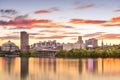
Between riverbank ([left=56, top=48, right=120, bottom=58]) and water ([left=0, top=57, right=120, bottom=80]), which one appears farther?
riverbank ([left=56, top=48, right=120, bottom=58])

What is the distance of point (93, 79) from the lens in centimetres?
2464

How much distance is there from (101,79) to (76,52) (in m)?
81.8

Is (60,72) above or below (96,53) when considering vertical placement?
above

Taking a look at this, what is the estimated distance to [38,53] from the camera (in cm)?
14512

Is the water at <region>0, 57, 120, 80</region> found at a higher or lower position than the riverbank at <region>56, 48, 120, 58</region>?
higher

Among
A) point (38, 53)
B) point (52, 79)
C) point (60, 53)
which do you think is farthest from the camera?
point (38, 53)

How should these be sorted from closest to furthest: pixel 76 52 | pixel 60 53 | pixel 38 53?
pixel 76 52 → pixel 60 53 → pixel 38 53

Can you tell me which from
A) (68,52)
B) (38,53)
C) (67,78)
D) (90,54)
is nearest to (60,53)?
(68,52)

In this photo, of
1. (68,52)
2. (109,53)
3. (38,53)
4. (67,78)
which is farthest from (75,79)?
(38,53)

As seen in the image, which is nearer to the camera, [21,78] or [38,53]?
[21,78]

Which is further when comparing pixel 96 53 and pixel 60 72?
pixel 96 53

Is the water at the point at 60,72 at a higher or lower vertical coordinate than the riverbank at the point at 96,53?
higher

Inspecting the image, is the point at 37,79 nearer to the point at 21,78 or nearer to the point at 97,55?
the point at 21,78

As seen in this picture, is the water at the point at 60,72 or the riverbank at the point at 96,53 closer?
the water at the point at 60,72
